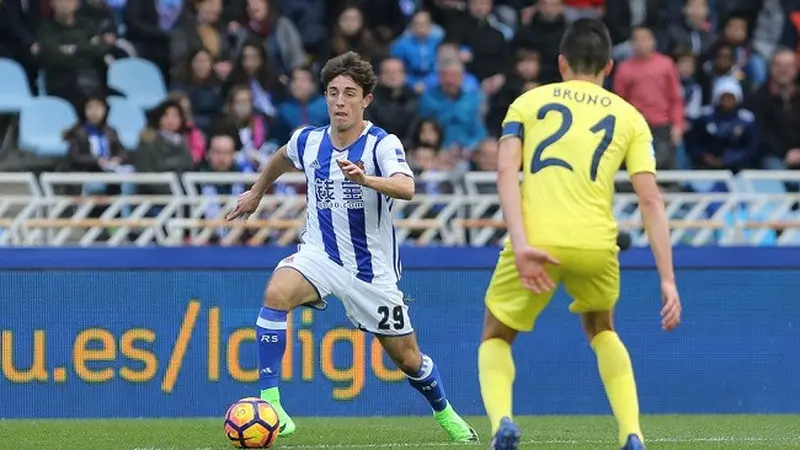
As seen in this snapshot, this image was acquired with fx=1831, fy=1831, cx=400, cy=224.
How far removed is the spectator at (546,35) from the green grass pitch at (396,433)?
232 inches

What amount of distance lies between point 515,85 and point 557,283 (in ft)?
30.9

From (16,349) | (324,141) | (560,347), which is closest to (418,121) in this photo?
(560,347)

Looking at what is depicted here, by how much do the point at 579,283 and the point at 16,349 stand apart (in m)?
5.95

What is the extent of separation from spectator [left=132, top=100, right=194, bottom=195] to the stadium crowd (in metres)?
0.01

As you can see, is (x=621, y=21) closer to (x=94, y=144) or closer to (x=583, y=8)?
(x=583, y=8)

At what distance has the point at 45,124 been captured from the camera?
16.7m

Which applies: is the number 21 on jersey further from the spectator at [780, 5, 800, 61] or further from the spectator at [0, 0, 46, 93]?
the spectator at [780, 5, 800, 61]

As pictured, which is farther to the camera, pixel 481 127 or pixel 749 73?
pixel 749 73

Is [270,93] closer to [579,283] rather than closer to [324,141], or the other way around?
[324,141]

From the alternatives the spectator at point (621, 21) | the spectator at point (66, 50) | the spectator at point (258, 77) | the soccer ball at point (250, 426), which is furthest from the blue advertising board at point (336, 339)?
the spectator at point (621, 21)

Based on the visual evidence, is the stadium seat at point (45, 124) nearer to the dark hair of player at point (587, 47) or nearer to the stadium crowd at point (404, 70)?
the stadium crowd at point (404, 70)

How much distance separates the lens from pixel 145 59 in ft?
59.5

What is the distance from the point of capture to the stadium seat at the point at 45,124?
1636 cm

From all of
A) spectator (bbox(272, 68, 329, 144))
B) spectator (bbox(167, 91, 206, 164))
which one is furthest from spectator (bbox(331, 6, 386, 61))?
spectator (bbox(167, 91, 206, 164))
